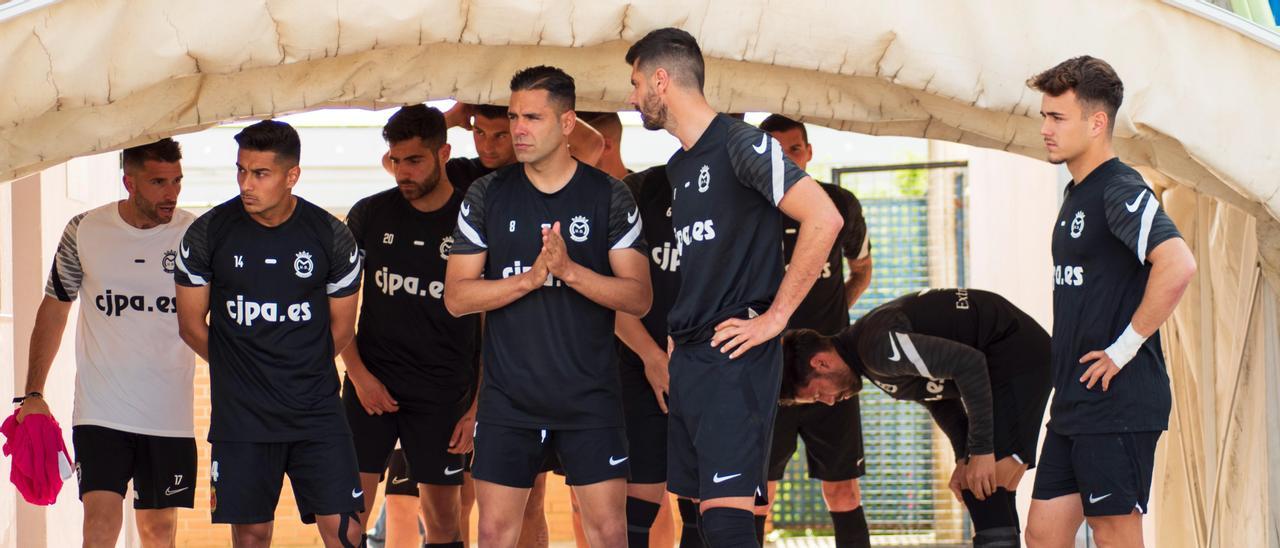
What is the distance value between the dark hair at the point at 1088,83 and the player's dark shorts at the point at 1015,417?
139cm

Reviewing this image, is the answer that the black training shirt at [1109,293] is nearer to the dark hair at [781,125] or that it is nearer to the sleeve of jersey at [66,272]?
the dark hair at [781,125]

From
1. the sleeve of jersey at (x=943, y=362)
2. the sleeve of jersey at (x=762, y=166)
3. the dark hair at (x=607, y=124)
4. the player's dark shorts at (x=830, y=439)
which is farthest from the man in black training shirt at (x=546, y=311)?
the player's dark shorts at (x=830, y=439)

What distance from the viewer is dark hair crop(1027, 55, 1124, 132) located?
14.3 feet

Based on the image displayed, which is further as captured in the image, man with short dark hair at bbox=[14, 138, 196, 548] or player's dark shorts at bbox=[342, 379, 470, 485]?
player's dark shorts at bbox=[342, 379, 470, 485]

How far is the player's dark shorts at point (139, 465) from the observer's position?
545 cm

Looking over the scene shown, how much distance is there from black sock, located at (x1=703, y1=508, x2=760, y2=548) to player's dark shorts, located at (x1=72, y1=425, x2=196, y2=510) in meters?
2.44

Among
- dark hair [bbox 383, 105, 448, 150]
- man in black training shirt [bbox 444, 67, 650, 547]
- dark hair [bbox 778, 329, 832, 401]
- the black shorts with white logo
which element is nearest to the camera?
man in black training shirt [bbox 444, 67, 650, 547]

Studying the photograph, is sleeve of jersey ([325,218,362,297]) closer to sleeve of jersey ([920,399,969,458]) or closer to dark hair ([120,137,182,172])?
dark hair ([120,137,182,172])

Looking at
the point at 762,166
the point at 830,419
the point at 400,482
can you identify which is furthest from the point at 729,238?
the point at 400,482

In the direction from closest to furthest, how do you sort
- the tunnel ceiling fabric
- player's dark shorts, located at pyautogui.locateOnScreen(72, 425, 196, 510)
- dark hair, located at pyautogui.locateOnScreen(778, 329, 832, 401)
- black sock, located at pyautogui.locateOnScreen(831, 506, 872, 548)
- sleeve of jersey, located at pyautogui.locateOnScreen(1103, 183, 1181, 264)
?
sleeve of jersey, located at pyautogui.locateOnScreen(1103, 183, 1181, 264), the tunnel ceiling fabric, dark hair, located at pyautogui.locateOnScreen(778, 329, 832, 401), player's dark shorts, located at pyautogui.locateOnScreen(72, 425, 196, 510), black sock, located at pyautogui.locateOnScreen(831, 506, 872, 548)

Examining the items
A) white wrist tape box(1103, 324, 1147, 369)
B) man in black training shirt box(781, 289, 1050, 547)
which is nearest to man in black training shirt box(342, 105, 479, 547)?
man in black training shirt box(781, 289, 1050, 547)

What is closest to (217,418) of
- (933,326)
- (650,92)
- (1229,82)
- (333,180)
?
(650,92)

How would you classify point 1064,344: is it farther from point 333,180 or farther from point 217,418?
point 333,180

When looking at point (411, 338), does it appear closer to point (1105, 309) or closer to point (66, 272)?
point (66, 272)
